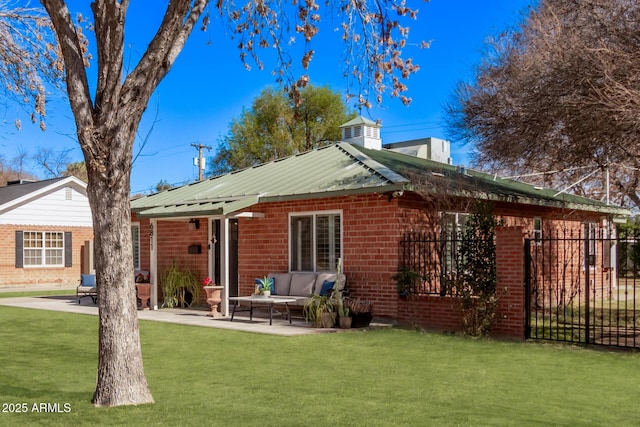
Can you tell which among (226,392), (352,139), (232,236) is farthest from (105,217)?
(352,139)

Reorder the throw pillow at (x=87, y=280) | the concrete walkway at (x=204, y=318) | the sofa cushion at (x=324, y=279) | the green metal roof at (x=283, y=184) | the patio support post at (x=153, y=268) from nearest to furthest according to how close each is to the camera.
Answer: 1. the concrete walkway at (x=204, y=318)
2. the sofa cushion at (x=324, y=279)
3. the green metal roof at (x=283, y=184)
4. the patio support post at (x=153, y=268)
5. the throw pillow at (x=87, y=280)

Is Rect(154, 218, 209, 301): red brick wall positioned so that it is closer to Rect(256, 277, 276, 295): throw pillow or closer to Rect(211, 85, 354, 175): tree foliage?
Rect(256, 277, 276, 295): throw pillow

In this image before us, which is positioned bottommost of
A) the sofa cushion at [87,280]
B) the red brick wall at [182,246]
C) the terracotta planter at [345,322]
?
the terracotta planter at [345,322]

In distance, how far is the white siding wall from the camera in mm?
28812

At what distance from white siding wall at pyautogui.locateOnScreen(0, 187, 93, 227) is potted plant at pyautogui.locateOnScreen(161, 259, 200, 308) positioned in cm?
1379

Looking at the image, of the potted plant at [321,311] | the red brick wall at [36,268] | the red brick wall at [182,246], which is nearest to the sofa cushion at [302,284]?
the potted plant at [321,311]

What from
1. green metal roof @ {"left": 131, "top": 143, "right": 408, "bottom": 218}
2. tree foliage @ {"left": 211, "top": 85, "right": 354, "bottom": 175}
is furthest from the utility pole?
green metal roof @ {"left": 131, "top": 143, "right": 408, "bottom": 218}

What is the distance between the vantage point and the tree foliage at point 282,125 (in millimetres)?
42219

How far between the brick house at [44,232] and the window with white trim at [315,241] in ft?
52.3

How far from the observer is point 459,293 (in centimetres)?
1215

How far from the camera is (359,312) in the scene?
1291 centimetres

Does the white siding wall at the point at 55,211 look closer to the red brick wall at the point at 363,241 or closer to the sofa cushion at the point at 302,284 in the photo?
the red brick wall at the point at 363,241

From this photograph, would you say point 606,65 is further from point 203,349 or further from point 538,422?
point 203,349

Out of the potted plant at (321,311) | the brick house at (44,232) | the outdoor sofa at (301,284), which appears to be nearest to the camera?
the potted plant at (321,311)
